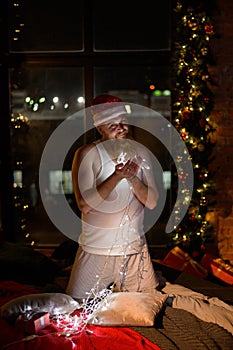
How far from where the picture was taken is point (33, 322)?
289 cm

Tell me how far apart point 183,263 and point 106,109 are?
2.10m

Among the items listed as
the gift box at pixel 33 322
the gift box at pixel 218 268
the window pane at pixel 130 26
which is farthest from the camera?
the window pane at pixel 130 26

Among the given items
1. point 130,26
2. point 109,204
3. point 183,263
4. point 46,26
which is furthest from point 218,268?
point 46,26

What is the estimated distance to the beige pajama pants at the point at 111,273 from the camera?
124 inches

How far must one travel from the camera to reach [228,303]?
3.61m

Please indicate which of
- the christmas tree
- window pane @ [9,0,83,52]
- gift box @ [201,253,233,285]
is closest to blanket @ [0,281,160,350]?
gift box @ [201,253,233,285]

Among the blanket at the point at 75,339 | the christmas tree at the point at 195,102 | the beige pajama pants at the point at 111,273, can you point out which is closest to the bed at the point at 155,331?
the blanket at the point at 75,339

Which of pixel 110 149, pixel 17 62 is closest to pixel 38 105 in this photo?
pixel 17 62

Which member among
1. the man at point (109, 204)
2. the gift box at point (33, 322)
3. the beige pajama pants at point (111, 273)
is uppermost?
the man at point (109, 204)

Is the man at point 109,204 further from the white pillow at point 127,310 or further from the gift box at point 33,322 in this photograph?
the gift box at point 33,322

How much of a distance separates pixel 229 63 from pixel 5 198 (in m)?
2.66

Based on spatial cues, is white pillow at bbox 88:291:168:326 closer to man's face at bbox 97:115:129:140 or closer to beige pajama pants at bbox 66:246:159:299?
beige pajama pants at bbox 66:246:159:299

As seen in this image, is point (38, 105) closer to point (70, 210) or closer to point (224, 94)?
point (70, 210)

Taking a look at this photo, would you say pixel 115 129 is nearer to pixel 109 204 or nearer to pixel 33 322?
pixel 109 204
